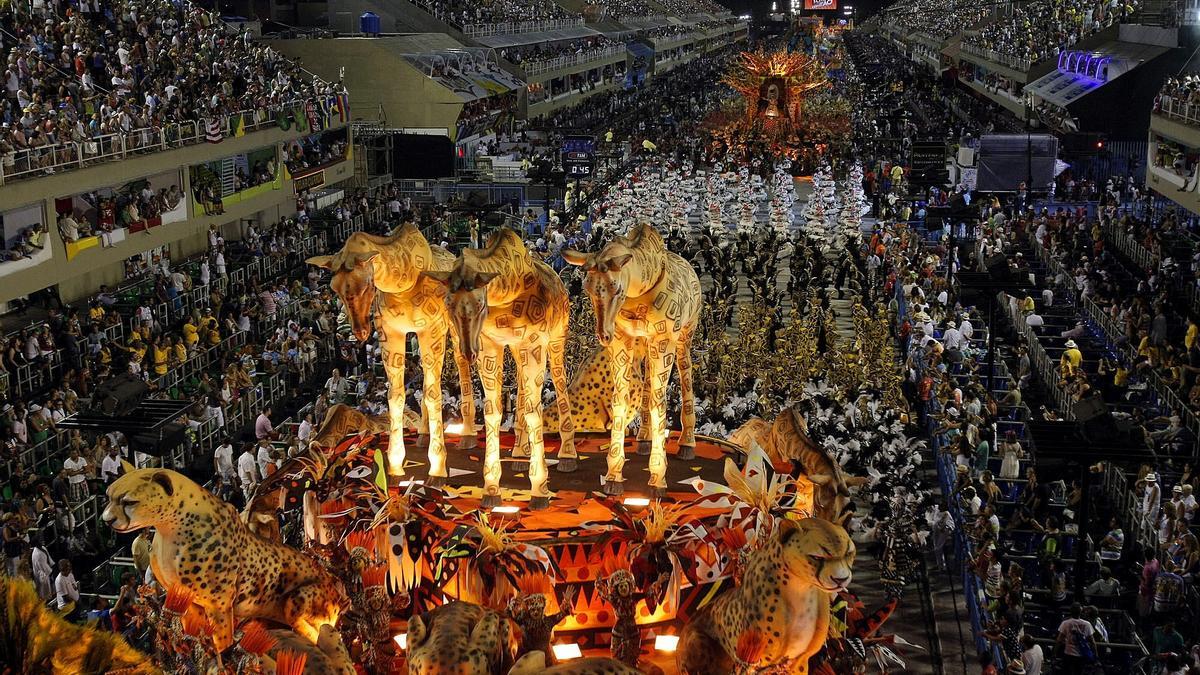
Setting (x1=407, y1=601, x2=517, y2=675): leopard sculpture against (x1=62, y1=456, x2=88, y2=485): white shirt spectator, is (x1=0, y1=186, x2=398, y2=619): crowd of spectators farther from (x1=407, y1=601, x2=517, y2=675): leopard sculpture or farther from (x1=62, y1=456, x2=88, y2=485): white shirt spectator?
(x1=407, y1=601, x2=517, y2=675): leopard sculpture

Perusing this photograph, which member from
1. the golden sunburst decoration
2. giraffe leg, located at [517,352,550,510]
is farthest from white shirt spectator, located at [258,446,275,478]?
the golden sunburst decoration

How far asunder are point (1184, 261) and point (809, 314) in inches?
363

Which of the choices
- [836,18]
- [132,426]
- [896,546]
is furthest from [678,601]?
[836,18]

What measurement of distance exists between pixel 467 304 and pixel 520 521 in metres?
2.00

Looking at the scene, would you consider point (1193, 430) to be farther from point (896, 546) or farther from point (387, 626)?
point (387, 626)

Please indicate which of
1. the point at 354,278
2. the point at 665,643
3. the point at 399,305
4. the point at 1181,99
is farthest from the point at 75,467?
the point at 1181,99

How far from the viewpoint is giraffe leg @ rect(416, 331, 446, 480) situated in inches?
498

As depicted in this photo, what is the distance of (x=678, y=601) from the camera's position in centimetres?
1148

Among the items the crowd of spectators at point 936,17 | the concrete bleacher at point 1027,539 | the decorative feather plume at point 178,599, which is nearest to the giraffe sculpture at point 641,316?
the concrete bleacher at point 1027,539

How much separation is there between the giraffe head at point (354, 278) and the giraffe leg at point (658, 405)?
8.40 ft

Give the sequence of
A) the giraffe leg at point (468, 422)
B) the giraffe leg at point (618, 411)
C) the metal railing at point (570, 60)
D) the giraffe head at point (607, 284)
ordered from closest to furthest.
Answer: the giraffe head at point (607, 284) < the giraffe leg at point (618, 411) < the giraffe leg at point (468, 422) < the metal railing at point (570, 60)

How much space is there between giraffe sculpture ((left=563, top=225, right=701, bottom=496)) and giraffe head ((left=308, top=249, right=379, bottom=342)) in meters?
1.68

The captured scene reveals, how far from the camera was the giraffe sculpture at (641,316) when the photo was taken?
1185cm

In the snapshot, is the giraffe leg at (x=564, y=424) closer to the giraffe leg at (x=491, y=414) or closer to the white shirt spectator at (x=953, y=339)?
the giraffe leg at (x=491, y=414)
